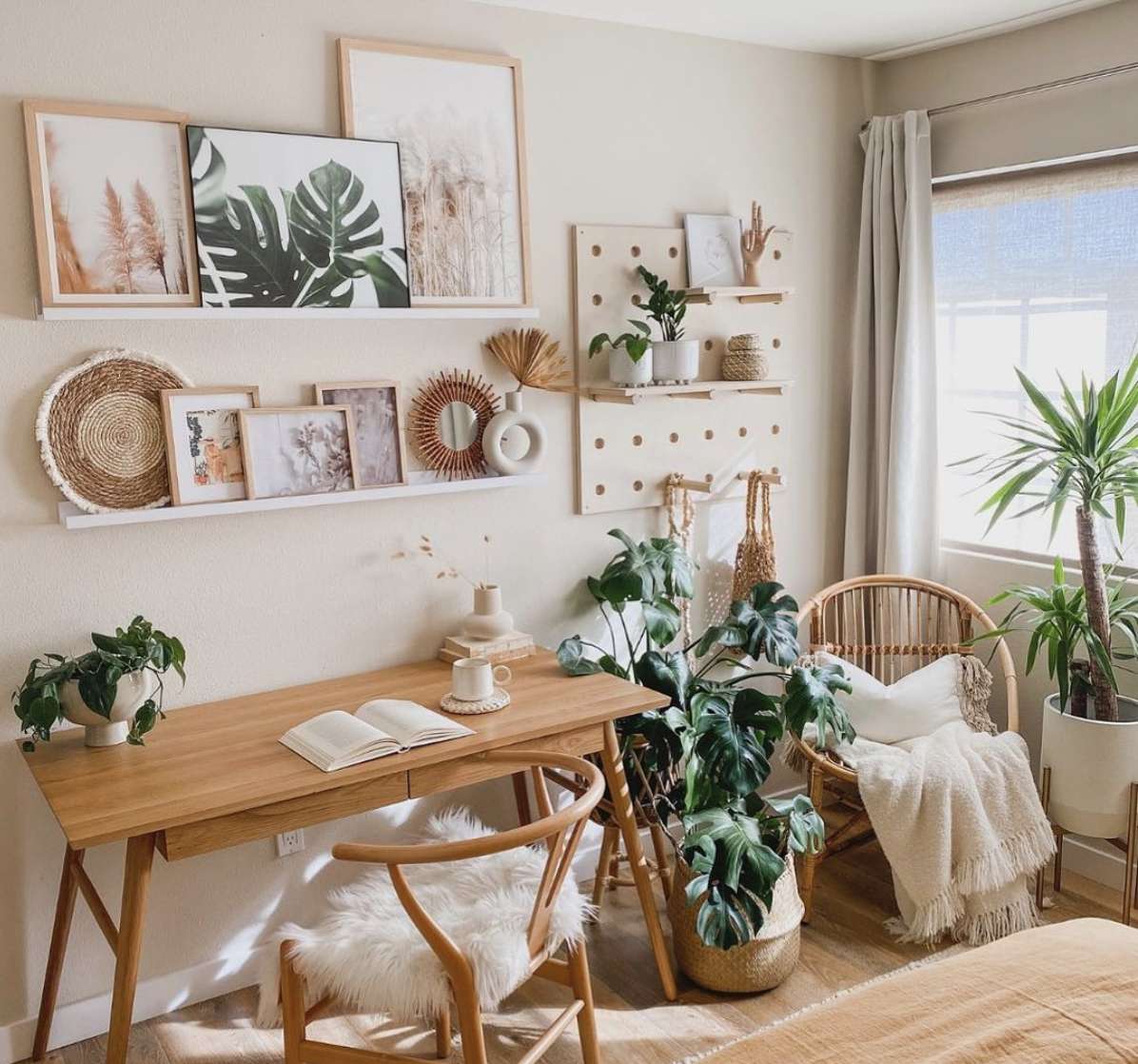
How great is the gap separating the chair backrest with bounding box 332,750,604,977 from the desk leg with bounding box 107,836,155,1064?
0.36 metres

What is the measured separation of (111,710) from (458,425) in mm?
1082

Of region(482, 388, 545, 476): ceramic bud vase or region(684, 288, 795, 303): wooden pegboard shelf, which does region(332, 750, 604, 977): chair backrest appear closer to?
region(482, 388, 545, 476): ceramic bud vase

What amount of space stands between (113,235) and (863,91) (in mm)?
2337

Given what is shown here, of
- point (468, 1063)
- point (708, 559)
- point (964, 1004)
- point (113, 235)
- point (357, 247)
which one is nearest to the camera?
point (964, 1004)

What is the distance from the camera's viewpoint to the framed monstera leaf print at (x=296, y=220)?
2.52 metres

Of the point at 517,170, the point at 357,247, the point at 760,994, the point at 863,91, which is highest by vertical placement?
the point at 863,91

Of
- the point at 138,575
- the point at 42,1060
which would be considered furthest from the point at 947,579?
the point at 42,1060

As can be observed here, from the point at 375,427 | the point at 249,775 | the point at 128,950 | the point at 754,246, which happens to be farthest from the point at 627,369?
the point at 128,950

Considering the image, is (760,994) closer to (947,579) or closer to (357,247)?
(947,579)

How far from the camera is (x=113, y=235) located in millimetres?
2430

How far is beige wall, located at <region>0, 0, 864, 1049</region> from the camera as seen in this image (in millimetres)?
2428

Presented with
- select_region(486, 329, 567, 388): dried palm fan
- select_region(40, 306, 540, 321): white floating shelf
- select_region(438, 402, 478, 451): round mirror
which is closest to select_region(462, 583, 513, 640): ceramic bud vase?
select_region(438, 402, 478, 451): round mirror

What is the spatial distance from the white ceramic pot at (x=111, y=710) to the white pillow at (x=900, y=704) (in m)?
1.78

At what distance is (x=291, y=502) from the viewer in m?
2.63
